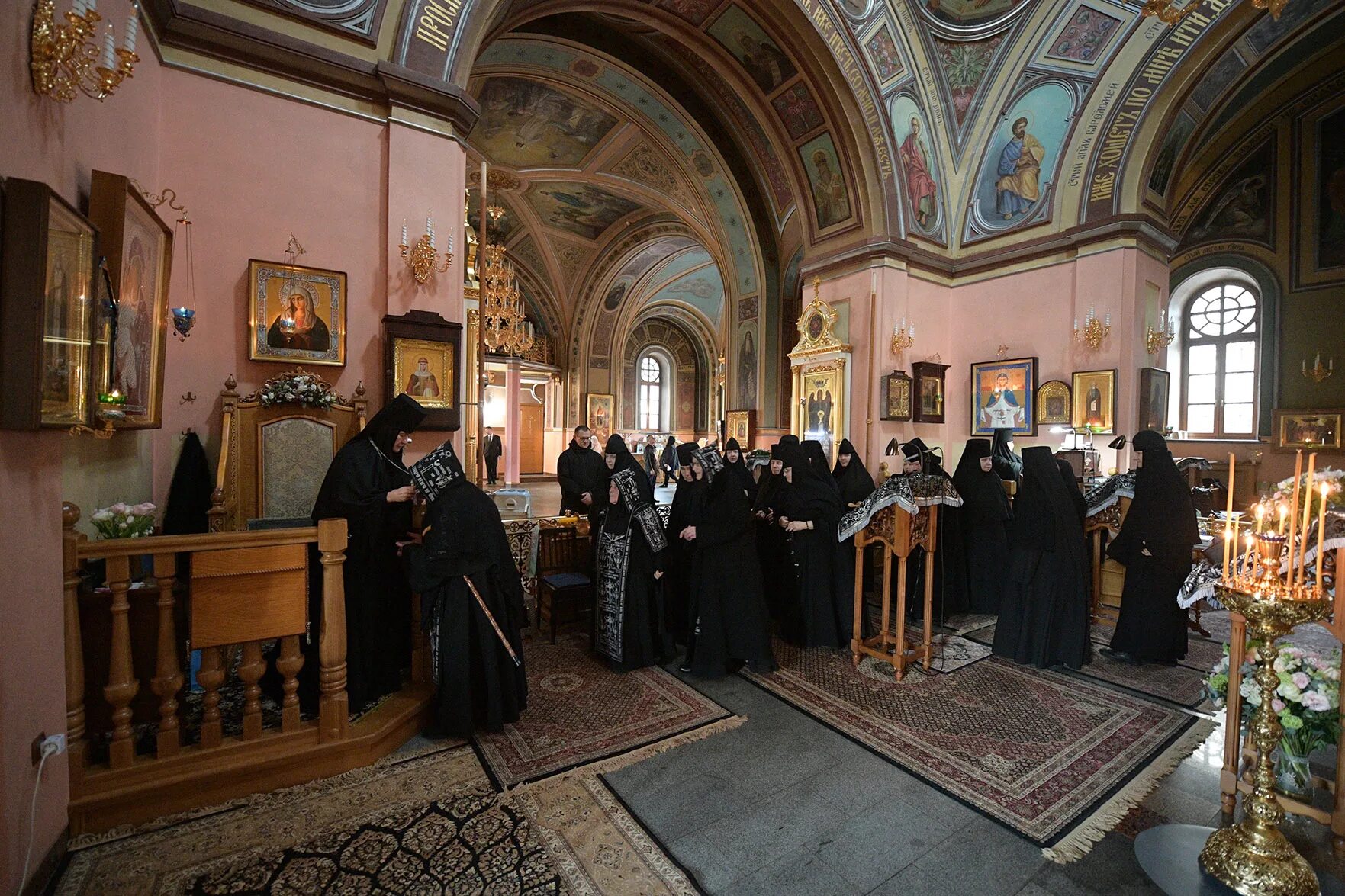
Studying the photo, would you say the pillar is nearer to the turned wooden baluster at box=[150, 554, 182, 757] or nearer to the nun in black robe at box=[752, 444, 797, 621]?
the nun in black robe at box=[752, 444, 797, 621]

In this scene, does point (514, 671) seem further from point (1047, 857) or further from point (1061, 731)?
point (1061, 731)

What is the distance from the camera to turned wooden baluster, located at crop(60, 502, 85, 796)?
277 centimetres

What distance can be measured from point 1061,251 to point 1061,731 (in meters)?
9.47

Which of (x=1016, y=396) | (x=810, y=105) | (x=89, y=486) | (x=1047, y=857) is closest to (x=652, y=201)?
(x=810, y=105)

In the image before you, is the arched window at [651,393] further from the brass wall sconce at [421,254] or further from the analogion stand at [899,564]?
the analogion stand at [899,564]

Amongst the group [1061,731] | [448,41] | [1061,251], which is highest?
[448,41]

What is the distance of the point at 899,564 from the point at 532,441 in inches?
796

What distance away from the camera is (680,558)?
5.87 meters

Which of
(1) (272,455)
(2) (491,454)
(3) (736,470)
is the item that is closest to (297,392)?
(1) (272,455)

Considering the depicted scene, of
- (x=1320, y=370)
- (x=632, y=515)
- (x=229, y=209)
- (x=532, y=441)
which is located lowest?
(x=632, y=515)

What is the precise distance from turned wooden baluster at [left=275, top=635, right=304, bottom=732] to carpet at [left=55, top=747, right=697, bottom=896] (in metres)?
0.37

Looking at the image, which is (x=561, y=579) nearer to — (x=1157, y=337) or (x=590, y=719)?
(x=590, y=719)

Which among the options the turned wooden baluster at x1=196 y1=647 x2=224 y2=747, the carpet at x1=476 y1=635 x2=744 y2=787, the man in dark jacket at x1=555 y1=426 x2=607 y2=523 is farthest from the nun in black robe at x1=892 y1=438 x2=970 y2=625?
the turned wooden baluster at x1=196 y1=647 x2=224 y2=747

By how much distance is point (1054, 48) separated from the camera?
10.2 meters
